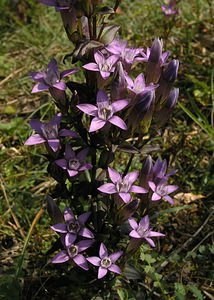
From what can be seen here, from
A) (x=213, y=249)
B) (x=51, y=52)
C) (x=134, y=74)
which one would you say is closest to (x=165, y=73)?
(x=213, y=249)

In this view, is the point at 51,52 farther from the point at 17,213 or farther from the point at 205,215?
the point at 205,215

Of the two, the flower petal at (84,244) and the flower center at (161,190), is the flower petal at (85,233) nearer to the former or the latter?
the flower petal at (84,244)

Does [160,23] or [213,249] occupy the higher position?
[160,23]

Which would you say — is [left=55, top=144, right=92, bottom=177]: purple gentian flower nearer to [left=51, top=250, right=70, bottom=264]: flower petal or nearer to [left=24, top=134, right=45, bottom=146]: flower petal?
[left=24, top=134, right=45, bottom=146]: flower petal

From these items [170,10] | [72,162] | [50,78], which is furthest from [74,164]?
[170,10]

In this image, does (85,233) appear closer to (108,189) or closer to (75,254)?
(75,254)
